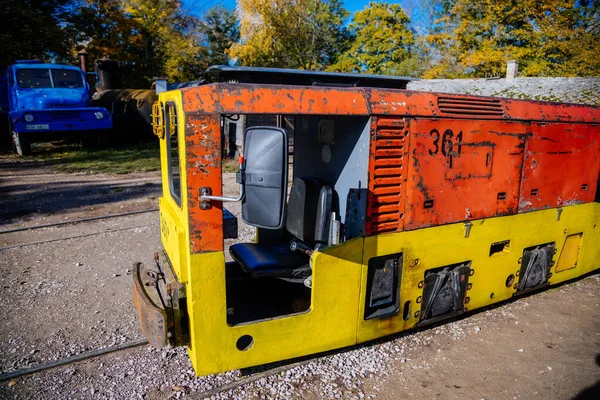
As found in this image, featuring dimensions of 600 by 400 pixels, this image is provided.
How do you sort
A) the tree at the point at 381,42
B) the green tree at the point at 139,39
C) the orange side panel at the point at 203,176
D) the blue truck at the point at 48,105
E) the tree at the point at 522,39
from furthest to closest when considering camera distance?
1. the tree at the point at 381,42
2. the green tree at the point at 139,39
3. the tree at the point at 522,39
4. the blue truck at the point at 48,105
5. the orange side panel at the point at 203,176

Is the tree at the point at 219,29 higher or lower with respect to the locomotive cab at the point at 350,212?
higher

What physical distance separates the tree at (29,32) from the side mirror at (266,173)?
22696 mm

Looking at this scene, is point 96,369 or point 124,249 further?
point 124,249

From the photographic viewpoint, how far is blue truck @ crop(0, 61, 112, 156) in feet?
46.3

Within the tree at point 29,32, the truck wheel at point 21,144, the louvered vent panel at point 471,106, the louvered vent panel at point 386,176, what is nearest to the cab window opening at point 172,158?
the louvered vent panel at point 386,176

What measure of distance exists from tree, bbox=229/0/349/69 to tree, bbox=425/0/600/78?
848cm

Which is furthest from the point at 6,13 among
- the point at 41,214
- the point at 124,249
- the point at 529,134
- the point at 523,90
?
the point at 529,134

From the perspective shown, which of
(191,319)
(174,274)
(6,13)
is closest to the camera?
(191,319)

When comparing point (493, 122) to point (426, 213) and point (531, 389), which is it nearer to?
point (426, 213)

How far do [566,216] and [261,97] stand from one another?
11.9 ft

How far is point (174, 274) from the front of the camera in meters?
3.27

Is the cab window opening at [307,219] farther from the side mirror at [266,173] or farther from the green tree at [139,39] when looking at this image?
the green tree at [139,39]

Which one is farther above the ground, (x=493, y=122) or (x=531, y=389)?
(x=493, y=122)

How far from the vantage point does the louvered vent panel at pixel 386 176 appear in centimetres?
314
